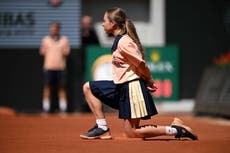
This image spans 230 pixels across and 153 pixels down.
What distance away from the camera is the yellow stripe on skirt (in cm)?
779

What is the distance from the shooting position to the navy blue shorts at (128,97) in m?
7.80

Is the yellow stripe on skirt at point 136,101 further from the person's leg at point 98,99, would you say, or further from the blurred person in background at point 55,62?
the blurred person in background at point 55,62

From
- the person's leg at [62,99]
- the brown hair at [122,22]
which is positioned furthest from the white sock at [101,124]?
the person's leg at [62,99]

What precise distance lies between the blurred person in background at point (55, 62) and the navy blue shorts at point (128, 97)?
28.5 ft

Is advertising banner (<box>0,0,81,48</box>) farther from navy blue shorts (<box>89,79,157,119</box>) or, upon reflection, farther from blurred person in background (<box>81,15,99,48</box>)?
navy blue shorts (<box>89,79,157,119</box>)

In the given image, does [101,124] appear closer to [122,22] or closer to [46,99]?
[122,22]

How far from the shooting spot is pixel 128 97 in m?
7.84

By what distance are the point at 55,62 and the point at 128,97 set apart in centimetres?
905

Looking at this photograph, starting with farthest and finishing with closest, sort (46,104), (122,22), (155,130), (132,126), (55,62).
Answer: (46,104)
(55,62)
(122,22)
(132,126)
(155,130)

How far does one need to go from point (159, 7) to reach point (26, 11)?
10.6 ft

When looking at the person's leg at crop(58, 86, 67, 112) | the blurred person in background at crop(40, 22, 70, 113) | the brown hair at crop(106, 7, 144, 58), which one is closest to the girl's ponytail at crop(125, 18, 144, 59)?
the brown hair at crop(106, 7, 144, 58)

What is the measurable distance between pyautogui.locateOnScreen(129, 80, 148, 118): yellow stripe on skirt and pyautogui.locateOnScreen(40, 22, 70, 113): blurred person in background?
8.84m

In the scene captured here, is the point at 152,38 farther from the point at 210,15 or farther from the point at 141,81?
the point at 141,81

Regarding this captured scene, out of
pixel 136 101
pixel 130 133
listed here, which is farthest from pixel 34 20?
pixel 136 101
